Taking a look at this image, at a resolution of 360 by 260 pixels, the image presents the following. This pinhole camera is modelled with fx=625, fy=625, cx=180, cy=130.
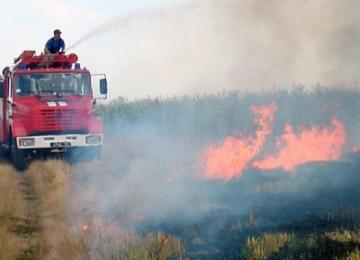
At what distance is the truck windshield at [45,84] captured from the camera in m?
18.4

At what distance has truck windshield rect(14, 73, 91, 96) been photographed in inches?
725

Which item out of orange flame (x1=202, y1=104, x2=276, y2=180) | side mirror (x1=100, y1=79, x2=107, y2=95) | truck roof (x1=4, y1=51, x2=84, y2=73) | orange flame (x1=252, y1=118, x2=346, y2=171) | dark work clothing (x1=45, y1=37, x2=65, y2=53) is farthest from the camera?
dark work clothing (x1=45, y1=37, x2=65, y2=53)

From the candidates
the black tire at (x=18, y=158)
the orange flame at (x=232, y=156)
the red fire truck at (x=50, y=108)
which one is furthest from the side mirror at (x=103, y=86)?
the orange flame at (x=232, y=156)

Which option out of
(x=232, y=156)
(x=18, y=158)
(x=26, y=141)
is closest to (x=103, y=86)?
(x=26, y=141)

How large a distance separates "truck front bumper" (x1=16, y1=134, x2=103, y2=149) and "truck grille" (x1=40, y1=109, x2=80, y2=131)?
26 cm

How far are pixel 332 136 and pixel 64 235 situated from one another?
11.0 meters

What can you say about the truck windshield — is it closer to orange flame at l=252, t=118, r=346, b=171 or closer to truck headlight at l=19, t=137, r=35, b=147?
truck headlight at l=19, t=137, r=35, b=147

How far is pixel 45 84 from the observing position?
18.5 metres

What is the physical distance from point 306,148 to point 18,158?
845 centimetres

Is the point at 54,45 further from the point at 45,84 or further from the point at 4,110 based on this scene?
the point at 4,110

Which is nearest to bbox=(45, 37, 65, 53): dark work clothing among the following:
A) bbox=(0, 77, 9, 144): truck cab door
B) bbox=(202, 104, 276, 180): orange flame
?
bbox=(0, 77, 9, 144): truck cab door

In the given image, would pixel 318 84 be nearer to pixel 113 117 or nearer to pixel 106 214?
pixel 113 117

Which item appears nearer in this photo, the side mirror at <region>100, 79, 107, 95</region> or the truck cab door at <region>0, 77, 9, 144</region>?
the side mirror at <region>100, 79, 107, 95</region>

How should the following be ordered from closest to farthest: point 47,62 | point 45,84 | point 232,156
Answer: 1. point 232,156
2. point 45,84
3. point 47,62
